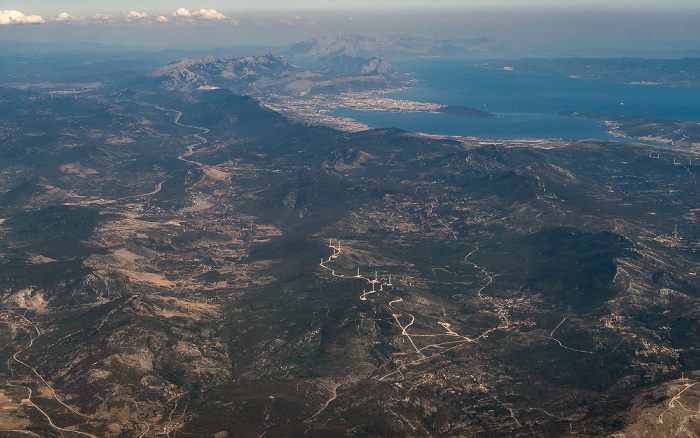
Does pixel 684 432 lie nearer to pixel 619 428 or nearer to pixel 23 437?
pixel 619 428

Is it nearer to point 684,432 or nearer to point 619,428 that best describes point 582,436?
point 619,428

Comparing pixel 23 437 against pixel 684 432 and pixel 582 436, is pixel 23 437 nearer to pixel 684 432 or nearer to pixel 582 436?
pixel 582 436

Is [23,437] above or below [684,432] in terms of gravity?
below

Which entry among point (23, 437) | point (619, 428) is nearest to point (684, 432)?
point (619, 428)

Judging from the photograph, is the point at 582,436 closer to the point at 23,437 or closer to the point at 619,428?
the point at 619,428

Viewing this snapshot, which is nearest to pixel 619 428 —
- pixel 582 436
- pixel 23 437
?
pixel 582 436
